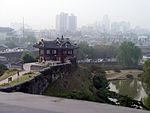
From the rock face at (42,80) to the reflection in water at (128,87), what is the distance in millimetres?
8726

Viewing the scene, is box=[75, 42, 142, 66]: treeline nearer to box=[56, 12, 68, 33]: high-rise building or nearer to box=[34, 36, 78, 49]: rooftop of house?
box=[34, 36, 78, 49]: rooftop of house

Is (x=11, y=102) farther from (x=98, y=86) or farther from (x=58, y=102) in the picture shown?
(x=98, y=86)

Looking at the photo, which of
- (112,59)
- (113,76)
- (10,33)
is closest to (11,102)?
(113,76)

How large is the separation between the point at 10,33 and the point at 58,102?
91.7m

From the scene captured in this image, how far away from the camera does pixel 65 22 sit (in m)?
153

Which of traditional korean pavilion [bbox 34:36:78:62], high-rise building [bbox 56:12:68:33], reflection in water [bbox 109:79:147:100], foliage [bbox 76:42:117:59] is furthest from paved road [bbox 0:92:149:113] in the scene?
high-rise building [bbox 56:12:68:33]

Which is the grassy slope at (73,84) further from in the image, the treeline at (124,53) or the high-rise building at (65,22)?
the high-rise building at (65,22)

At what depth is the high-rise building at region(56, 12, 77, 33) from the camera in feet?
478

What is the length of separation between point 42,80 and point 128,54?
2558cm

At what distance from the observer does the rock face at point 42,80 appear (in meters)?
10.1

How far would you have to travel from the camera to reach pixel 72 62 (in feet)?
60.6

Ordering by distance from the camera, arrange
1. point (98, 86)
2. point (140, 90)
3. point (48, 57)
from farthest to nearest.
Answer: point (140, 90)
point (48, 57)
point (98, 86)

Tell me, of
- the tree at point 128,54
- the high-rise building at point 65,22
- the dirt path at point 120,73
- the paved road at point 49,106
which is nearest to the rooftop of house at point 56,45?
the dirt path at point 120,73

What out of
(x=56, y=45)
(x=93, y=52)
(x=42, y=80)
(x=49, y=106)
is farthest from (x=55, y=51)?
(x=93, y=52)
